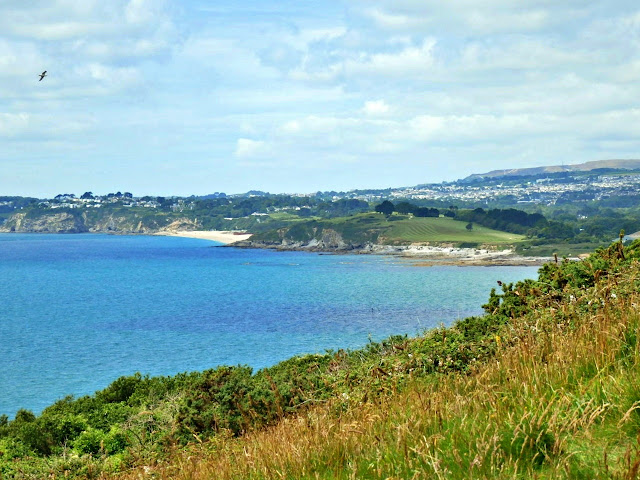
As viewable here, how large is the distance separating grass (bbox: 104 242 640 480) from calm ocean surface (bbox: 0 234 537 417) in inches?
450

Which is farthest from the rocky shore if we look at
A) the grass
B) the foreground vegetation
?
the grass

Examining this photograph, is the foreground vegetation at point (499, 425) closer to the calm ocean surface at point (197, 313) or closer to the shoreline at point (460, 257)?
the calm ocean surface at point (197, 313)

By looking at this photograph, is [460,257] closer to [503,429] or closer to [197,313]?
[197,313]

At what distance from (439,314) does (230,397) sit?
2658 inches

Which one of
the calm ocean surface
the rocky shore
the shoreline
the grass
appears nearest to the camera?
the grass

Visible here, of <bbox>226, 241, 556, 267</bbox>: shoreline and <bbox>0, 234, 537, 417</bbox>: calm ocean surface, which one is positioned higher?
<bbox>0, 234, 537, 417</bbox>: calm ocean surface

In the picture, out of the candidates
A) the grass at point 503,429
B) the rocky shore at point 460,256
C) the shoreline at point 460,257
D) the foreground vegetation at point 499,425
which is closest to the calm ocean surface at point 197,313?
the shoreline at point 460,257

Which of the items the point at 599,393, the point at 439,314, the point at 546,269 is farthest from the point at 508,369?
the point at 439,314

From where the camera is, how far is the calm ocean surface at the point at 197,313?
58.8 metres

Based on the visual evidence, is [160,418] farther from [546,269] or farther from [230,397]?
[546,269]

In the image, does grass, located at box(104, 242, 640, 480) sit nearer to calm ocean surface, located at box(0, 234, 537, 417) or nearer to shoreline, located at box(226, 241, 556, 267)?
calm ocean surface, located at box(0, 234, 537, 417)

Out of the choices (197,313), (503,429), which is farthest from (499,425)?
(197,313)

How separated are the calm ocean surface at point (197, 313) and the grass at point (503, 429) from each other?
11429 mm

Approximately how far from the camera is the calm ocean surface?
2317 inches
